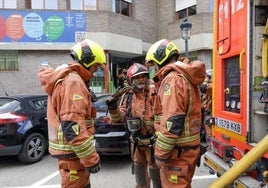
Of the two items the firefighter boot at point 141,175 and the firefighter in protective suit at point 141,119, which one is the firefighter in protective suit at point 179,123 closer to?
the firefighter in protective suit at point 141,119

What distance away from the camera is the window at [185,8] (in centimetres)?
1972

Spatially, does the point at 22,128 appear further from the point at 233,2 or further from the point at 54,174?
the point at 233,2

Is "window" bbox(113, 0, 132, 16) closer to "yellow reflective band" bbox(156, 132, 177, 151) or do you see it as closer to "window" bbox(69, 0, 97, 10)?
"window" bbox(69, 0, 97, 10)

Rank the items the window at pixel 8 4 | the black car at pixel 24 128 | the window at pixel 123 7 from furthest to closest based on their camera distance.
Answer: the window at pixel 123 7 < the window at pixel 8 4 < the black car at pixel 24 128

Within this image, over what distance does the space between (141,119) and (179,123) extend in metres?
1.36

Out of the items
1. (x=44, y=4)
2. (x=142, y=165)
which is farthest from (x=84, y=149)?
(x=44, y=4)

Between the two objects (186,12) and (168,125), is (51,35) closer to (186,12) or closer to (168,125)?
(186,12)

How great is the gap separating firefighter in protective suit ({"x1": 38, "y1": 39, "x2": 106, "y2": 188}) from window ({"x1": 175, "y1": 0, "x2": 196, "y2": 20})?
56.8 ft

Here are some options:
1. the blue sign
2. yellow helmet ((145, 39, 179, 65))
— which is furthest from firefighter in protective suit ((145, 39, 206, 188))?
the blue sign

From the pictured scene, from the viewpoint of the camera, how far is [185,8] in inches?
794

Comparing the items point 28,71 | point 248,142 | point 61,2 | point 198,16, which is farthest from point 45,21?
point 248,142

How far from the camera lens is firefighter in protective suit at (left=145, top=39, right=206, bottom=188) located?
2.95 metres

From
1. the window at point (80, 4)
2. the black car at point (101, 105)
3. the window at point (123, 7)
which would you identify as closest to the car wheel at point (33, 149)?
the black car at point (101, 105)

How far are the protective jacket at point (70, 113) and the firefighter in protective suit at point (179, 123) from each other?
0.64 metres
